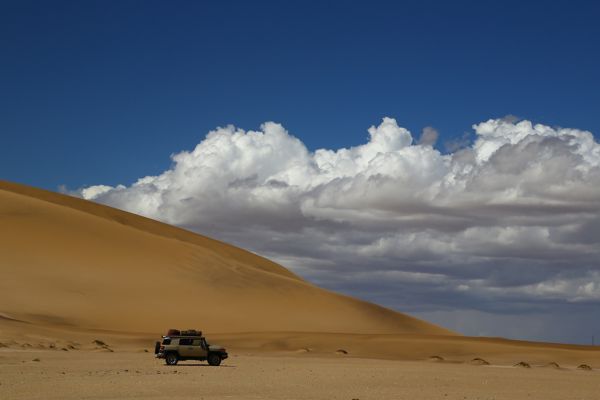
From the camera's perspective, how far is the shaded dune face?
72688mm

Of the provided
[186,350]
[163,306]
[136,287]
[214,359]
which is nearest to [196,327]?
[163,306]

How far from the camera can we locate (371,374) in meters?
39.4

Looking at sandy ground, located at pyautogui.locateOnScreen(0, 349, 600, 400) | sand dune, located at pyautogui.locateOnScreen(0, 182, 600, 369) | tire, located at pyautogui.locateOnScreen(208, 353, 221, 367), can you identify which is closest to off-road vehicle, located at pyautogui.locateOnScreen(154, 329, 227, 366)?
tire, located at pyautogui.locateOnScreen(208, 353, 221, 367)

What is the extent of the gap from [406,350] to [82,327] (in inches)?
890

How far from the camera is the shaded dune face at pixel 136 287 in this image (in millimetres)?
72688

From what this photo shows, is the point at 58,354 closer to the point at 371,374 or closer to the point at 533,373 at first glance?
the point at 371,374

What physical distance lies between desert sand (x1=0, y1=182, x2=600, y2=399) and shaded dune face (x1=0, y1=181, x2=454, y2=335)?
189 mm

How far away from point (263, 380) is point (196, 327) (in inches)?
1653

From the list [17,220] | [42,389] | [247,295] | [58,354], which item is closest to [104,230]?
[17,220]

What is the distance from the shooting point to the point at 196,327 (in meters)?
75.6

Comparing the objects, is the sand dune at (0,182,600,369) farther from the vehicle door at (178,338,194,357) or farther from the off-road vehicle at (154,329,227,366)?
the vehicle door at (178,338,194,357)

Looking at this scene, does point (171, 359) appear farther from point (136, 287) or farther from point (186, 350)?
point (136, 287)

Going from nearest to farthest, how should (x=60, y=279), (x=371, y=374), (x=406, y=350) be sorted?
(x=371, y=374) → (x=406, y=350) → (x=60, y=279)

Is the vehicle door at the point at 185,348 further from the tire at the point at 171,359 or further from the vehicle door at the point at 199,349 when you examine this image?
the tire at the point at 171,359
